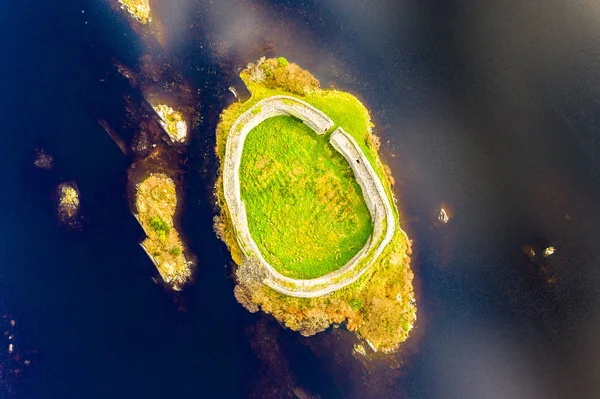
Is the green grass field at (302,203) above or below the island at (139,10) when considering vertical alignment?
below

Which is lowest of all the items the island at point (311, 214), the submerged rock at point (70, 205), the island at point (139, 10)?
the submerged rock at point (70, 205)

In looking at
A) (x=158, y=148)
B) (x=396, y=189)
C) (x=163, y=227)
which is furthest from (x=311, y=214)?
(x=158, y=148)

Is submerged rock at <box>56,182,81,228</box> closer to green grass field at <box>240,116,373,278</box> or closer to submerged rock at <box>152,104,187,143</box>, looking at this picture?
submerged rock at <box>152,104,187,143</box>

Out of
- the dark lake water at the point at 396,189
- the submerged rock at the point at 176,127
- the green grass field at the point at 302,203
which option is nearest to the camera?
the dark lake water at the point at 396,189

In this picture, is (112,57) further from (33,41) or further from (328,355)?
(328,355)

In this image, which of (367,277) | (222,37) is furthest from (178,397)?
(222,37)

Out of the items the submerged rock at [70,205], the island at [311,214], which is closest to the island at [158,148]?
the island at [311,214]

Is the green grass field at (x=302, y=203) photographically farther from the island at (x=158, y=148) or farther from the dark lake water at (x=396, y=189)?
the island at (x=158, y=148)
